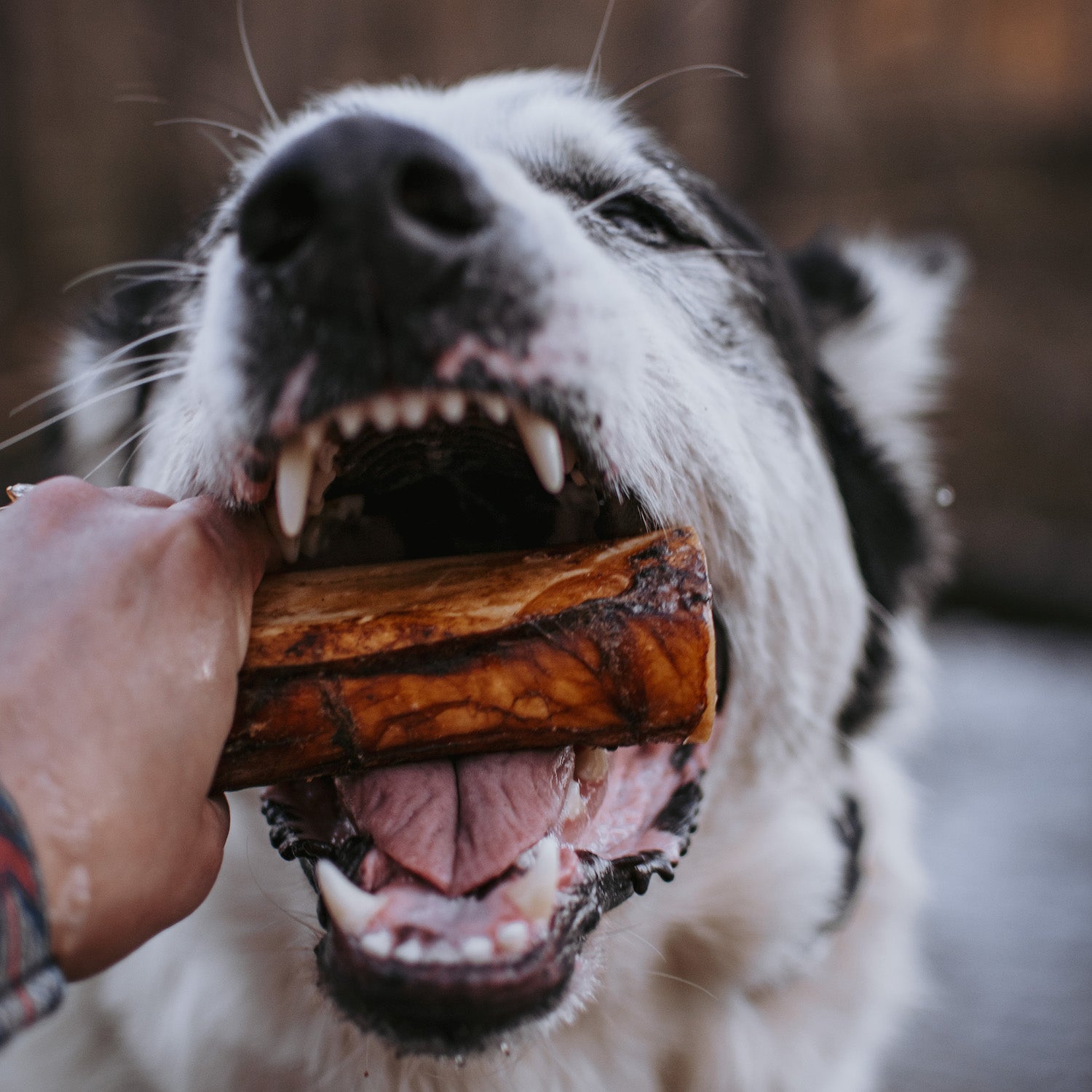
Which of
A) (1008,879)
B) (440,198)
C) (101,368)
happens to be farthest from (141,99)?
(1008,879)

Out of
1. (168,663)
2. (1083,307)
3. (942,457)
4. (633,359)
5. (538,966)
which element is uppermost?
(633,359)

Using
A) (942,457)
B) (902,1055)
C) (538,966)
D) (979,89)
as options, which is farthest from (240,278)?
(979,89)

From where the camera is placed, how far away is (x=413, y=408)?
130 cm

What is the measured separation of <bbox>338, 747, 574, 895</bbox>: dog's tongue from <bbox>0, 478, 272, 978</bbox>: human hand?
→ 0.29 m

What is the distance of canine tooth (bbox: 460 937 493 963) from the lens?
1319 mm

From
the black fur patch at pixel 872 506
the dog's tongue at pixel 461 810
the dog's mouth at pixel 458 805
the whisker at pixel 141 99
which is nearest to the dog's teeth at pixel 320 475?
the dog's mouth at pixel 458 805

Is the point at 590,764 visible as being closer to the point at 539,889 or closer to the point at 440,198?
the point at 539,889

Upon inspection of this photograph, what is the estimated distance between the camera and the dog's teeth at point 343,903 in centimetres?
133

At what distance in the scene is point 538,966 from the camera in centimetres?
136

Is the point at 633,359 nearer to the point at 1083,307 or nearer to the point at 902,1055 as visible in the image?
the point at 902,1055

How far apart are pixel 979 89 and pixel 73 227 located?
335 inches

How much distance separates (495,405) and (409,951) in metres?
0.67

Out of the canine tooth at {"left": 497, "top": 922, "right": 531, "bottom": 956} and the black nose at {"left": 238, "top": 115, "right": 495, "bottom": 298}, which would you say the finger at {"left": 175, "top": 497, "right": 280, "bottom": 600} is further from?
the canine tooth at {"left": 497, "top": 922, "right": 531, "bottom": 956}

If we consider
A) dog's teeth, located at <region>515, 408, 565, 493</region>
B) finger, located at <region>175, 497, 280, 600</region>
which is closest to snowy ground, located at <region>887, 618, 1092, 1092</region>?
dog's teeth, located at <region>515, 408, 565, 493</region>
